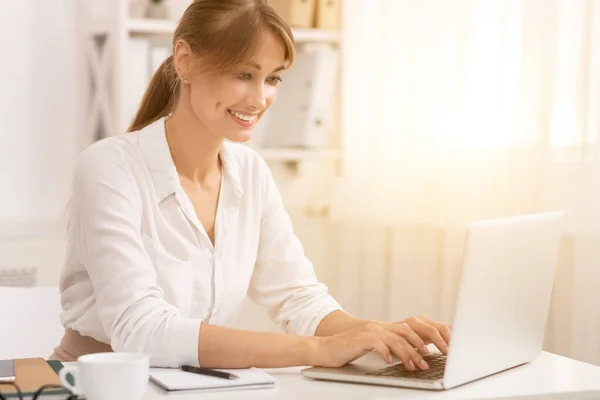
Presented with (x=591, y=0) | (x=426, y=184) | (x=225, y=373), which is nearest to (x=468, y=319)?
(x=225, y=373)

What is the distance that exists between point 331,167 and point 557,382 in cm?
191

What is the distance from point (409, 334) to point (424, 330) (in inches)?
2.3

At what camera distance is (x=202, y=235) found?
1.75m

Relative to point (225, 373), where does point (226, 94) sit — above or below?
above

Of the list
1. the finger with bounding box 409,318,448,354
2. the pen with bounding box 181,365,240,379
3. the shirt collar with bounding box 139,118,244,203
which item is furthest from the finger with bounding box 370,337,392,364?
the shirt collar with bounding box 139,118,244,203

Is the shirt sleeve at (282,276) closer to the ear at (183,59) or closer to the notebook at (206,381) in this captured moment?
the ear at (183,59)

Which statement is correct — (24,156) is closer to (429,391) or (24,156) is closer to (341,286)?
(341,286)

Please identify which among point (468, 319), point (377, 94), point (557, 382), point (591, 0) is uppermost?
point (591, 0)

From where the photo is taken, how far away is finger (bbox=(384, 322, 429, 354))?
1437 mm

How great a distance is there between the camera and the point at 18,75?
2732 millimetres

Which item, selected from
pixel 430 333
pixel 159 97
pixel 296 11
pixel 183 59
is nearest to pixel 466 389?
pixel 430 333

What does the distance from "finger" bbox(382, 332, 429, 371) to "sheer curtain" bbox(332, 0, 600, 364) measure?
0.92 m

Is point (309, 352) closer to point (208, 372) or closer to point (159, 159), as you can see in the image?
Result: point (208, 372)

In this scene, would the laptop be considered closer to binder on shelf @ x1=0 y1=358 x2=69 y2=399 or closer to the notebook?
the notebook
